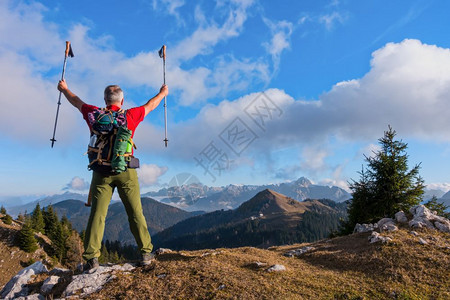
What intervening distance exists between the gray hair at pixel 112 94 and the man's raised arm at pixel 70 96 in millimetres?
855

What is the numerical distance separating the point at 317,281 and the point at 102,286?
6.63 meters

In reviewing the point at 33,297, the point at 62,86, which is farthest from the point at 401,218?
the point at 62,86

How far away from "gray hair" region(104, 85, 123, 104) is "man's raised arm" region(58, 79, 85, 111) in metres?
0.86

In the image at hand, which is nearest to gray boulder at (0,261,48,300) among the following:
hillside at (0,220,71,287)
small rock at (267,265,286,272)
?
small rock at (267,265,286,272)

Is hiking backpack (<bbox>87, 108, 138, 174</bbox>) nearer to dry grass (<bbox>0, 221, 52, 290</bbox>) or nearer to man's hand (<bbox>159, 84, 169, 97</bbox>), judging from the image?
man's hand (<bbox>159, 84, 169, 97</bbox>)

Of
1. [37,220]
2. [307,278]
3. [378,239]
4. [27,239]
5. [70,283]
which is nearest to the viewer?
[70,283]

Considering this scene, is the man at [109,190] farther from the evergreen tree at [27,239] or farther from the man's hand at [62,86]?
the evergreen tree at [27,239]

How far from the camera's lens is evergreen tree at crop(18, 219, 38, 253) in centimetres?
7738

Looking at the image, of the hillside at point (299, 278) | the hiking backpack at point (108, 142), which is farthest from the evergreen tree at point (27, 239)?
the hiking backpack at point (108, 142)

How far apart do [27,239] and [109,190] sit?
93786 millimetres

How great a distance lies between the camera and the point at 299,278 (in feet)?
27.5

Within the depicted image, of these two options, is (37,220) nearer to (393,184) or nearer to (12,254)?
(12,254)

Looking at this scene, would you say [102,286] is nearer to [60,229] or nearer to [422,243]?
[422,243]

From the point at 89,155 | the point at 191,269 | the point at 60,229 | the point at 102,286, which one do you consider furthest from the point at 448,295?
the point at 60,229
